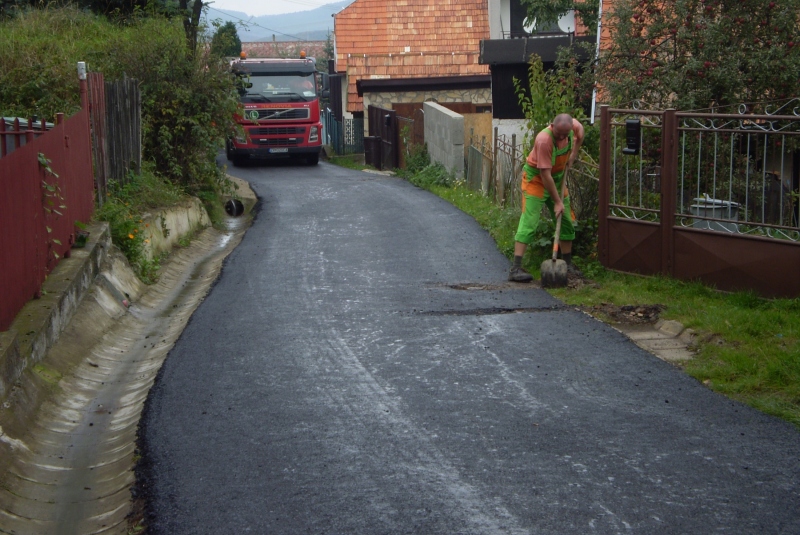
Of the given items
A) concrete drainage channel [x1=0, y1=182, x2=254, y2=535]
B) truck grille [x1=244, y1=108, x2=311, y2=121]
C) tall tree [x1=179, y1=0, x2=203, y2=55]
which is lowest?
concrete drainage channel [x1=0, y1=182, x2=254, y2=535]

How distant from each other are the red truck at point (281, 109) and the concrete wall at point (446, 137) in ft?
16.0

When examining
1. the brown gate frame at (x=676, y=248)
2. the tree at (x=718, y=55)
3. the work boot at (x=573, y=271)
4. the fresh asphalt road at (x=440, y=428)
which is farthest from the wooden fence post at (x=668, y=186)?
the tree at (x=718, y=55)

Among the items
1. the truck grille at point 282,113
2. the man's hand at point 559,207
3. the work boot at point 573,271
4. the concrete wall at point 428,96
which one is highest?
the concrete wall at point 428,96

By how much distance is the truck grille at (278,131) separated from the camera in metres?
26.4

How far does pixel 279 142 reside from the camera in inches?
1051

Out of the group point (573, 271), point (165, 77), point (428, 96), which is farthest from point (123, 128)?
point (428, 96)

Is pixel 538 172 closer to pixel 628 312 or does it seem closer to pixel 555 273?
pixel 555 273

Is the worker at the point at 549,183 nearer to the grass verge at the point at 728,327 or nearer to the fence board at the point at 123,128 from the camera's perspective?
the grass verge at the point at 728,327

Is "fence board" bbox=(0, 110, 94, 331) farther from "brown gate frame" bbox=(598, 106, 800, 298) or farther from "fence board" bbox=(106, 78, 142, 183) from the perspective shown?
"brown gate frame" bbox=(598, 106, 800, 298)

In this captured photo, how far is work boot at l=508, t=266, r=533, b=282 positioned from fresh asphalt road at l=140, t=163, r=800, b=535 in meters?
0.15

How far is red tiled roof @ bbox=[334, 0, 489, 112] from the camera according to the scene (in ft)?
104

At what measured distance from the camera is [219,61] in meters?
15.5

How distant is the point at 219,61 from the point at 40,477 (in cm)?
1125

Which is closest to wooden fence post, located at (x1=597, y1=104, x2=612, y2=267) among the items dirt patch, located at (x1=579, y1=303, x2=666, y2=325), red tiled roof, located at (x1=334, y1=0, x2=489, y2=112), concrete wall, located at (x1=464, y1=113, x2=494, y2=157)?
dirt patch, located at (x1=579, y1=303, x2=666, y2=325)
